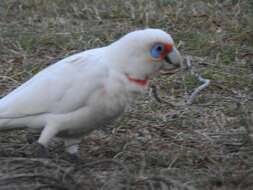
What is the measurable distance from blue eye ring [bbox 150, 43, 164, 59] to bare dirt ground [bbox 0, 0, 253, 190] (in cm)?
51

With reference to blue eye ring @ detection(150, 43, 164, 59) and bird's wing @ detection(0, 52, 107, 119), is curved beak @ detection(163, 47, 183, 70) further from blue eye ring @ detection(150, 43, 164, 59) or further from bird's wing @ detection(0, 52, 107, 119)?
bird's wing @ detection(0, 52, 107, 119)

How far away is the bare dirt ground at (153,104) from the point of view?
11.8 feet

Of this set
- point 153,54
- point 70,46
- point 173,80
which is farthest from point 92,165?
point 70,46

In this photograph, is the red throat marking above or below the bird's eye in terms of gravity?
below

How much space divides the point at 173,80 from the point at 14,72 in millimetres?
966

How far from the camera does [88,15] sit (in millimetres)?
6180

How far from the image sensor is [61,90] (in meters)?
3.64

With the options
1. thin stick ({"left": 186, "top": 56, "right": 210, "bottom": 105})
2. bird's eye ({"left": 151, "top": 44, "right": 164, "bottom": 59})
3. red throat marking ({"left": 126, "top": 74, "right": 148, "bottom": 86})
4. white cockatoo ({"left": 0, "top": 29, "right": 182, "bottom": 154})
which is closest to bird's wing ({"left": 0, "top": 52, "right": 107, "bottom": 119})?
white cockatoo ({"left": 0, "top": 29, "right": 182, "bottom": 154})

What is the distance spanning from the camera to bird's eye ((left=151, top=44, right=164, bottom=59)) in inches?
141


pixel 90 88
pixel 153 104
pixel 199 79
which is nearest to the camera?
pixel 90 88

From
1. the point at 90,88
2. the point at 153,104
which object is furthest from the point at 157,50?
Result: the point at 153,104

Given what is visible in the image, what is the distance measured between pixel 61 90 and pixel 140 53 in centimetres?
38

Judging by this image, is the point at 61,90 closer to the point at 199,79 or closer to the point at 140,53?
the point at 140,53

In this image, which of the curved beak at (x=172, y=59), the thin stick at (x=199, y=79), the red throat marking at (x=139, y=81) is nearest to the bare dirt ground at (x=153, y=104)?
the thin stick at (x=199, y=79)
